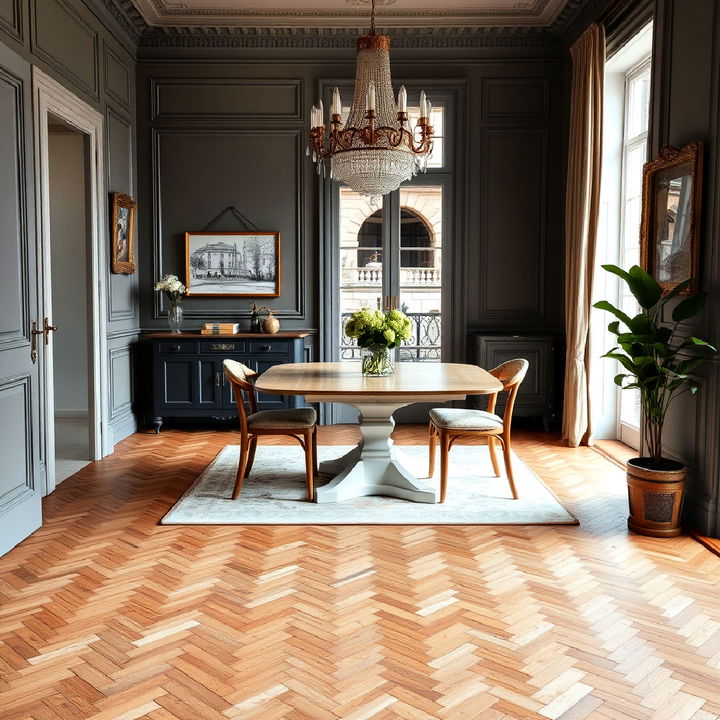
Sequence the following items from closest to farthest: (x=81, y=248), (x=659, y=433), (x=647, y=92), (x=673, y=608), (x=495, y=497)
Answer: (x=673, y=608), (x=659, y=433), (x=495, y=497), (x=647, y=92), (x=81, y=248)

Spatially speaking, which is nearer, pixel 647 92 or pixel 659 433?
pixel 659 433

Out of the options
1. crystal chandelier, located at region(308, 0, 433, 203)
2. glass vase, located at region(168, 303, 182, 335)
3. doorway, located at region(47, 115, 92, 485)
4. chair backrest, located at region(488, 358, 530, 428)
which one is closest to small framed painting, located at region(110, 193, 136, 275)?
glass vase, located at region(168, 303, 182, 335)

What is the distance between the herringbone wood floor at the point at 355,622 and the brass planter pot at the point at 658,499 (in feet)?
0.30

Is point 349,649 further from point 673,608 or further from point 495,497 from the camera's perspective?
point 495,497

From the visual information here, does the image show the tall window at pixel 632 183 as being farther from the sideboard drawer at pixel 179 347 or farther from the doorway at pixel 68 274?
the doorway at pixel 68 274

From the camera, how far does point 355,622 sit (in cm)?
266

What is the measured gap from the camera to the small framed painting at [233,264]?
6.54 metres

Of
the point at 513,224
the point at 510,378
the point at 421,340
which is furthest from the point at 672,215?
the point at 421,340

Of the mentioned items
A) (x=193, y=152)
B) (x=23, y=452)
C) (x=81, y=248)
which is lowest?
(x=23, y=452)

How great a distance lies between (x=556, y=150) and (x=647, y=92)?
4.02 feet

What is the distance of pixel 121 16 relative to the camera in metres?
5.82

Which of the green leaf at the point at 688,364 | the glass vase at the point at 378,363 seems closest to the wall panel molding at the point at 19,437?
the glass vase at the point at 378,363

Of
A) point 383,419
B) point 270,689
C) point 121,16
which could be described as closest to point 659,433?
point 383,419

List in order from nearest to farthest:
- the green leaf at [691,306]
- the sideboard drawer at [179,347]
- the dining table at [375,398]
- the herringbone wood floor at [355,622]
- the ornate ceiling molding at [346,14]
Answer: the herringbone wood floor at [355,622] → the green leaf at [691,306] → the dining table at [375,398] → the ornate ceiling molding at [346,14] → the sideboard drawer at [179,347]
